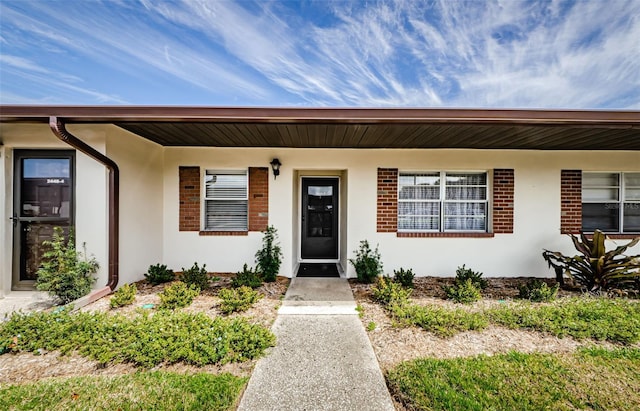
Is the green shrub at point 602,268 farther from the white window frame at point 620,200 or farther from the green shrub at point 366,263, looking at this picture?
the green shrub at point 366,263

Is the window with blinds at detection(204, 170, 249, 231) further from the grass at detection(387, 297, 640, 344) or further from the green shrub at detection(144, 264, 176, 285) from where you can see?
the grass at detection(387, 297, 640, 344)

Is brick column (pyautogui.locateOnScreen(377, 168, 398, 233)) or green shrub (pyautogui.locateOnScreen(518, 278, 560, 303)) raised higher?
brick column (pyautogui.locateOnScreen(377, 168, 398, 233))

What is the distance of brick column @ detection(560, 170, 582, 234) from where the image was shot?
5727mm

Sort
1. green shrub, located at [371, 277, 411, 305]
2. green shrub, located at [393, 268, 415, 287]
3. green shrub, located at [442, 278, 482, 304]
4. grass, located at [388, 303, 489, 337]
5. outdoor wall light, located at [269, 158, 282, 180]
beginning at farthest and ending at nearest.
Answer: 1. outdoor wall light, located at [269, 158, 282, 180]
2. green shrub, located at [393, 268, 415, 287]
3. green shrub, located at [442, 278, 482, 304]
4. green shrub, located at [371, 277, 411, 305]
5. grass, located at [388, 303, 489, 337]

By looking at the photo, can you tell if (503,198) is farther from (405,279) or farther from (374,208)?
(405,279)

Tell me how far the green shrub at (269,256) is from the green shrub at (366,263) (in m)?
1.49

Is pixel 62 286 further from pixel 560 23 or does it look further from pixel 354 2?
pixel 560 23

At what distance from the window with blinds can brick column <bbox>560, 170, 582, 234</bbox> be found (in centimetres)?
657

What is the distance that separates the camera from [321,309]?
399 centimetres

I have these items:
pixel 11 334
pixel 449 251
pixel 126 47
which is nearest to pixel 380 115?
pixel 449 251

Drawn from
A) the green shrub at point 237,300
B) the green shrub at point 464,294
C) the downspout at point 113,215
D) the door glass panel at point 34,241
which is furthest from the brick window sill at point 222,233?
the green shrub at point 464,294

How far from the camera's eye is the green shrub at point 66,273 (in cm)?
399

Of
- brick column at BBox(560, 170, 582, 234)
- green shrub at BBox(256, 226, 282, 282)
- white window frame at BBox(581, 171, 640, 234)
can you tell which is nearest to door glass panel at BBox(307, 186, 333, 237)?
green shrub at BBox(256, 226, 282, 282)

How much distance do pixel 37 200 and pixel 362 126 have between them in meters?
5.33
